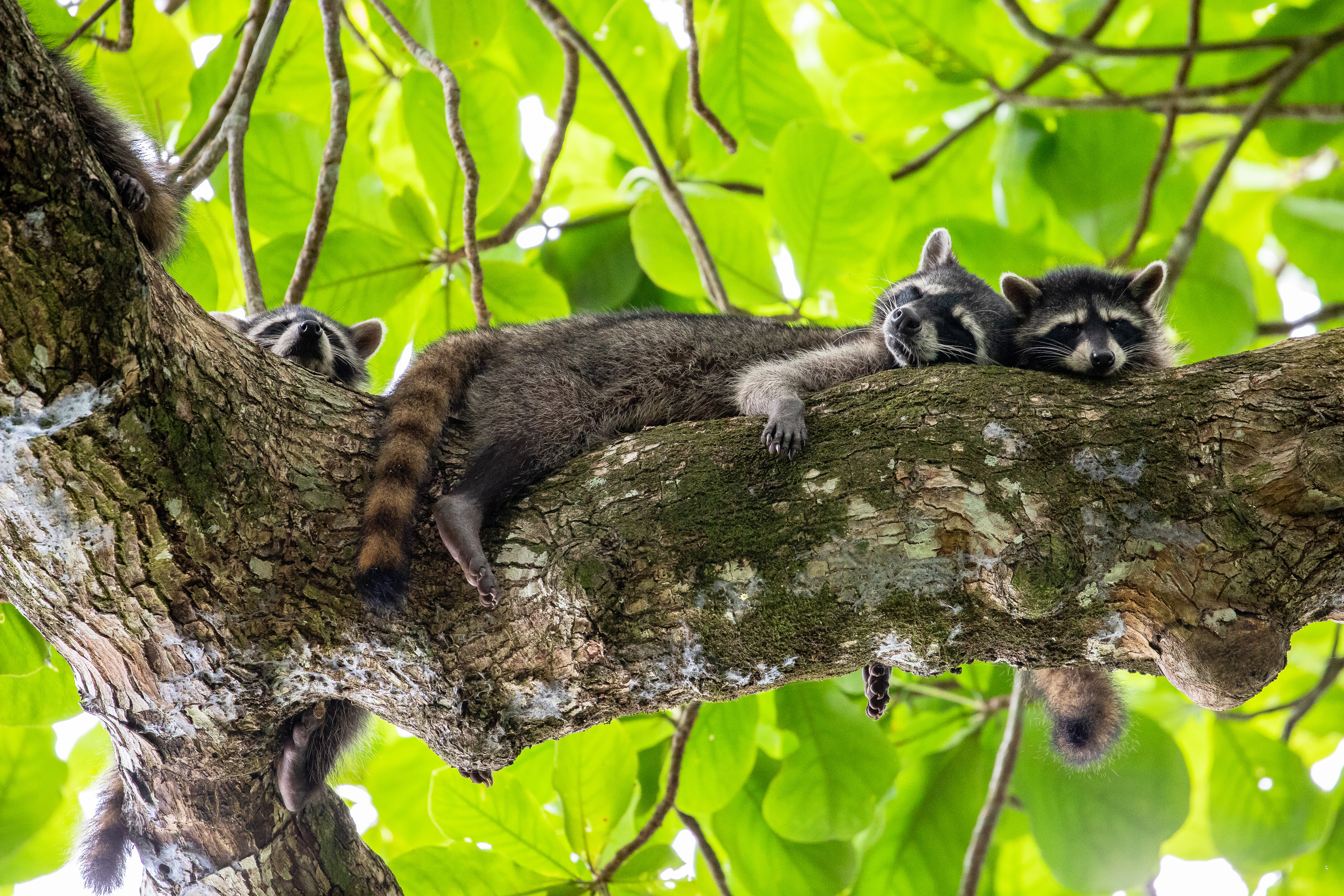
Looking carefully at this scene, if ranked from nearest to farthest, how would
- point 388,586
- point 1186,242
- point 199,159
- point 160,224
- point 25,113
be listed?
point 25,113 → point 388,586 → point 160,224 → point 199,159 → point 1186,242

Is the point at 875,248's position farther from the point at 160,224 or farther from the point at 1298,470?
the point at 160,224

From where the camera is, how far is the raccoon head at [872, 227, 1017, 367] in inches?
148

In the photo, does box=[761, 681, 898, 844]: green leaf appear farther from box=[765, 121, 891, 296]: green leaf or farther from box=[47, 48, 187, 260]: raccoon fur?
box=[47, 48, 187, 260]: raccoon fur

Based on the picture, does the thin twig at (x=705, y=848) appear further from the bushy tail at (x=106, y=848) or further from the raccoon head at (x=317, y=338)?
the raccoon head at (x=317, y=338)

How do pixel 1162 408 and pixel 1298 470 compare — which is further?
pixel 1162 408

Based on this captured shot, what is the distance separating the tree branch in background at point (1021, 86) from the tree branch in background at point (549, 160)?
1589 millimetres

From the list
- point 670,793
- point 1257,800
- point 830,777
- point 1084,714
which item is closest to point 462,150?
point 670,793

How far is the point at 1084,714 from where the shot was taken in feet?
10.6

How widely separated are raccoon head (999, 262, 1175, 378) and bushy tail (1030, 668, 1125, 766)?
1.06 metres

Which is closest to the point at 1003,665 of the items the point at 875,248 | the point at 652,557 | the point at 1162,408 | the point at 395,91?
the point at 875,248

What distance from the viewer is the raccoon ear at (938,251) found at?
4332 millimetres

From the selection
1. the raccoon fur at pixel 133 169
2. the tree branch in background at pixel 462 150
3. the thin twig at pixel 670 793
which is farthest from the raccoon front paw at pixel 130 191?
the thin twig at pixel 670 793

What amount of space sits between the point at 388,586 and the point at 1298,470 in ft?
6.93

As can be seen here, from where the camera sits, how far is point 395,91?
5410 millimetres
